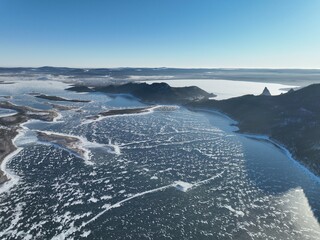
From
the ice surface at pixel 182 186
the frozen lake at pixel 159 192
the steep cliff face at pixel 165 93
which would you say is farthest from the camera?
Result: the steep cliff face at pixel 165 93

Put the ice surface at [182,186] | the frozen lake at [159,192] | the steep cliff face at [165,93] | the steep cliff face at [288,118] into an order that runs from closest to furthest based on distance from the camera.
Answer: the frozen lake at [159,192] → the ice surface at [182,186] → the steep cliff face at [288,118] → the steep cliff face at [165,93]

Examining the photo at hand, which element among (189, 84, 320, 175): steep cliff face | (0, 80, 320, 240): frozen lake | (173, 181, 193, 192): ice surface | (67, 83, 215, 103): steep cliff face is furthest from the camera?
(67, 83, 215, 103): steep cliff face

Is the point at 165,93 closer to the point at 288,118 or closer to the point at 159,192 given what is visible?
the point at 288,118

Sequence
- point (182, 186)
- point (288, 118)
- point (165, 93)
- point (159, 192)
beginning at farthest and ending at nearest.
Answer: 1. point (165, 93)
2. point (288, 118)
3. point (182, 186)
4. point (159, 192)

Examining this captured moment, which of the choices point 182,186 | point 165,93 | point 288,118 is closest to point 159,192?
point 182,186

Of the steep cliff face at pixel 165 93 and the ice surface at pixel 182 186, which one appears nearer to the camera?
the ice surface at pixel 182 186

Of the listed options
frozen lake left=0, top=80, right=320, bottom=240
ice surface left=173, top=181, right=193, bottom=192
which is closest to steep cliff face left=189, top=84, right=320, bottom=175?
frozen lake left=0, top=80, right=320, bottom=240

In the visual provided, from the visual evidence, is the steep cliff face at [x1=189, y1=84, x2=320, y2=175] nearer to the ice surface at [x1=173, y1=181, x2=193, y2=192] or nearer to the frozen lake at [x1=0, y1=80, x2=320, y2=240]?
the frozen lake at [x1=0, y1=80, x2=320, y2=240]

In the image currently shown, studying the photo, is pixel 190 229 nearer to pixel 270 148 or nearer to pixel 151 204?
pixel 151 204

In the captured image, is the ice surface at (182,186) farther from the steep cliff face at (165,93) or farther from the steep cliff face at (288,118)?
the steep cliff face at (165,93)

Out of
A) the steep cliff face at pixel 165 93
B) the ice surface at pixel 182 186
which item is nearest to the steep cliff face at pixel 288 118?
the ice surface at pixel 182 186

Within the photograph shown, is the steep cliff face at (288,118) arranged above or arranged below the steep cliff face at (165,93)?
above
